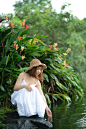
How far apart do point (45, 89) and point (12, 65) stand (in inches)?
66.1

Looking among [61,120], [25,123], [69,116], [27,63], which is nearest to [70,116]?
[69,116]

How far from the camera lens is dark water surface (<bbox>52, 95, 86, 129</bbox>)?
4.75m

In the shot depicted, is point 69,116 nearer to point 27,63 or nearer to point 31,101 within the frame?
point 31,101

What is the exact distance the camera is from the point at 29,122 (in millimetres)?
4293

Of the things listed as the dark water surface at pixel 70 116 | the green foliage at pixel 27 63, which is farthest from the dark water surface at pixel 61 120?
the green foliage at pixel 27 63

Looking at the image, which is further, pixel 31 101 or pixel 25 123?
pixel 31 101

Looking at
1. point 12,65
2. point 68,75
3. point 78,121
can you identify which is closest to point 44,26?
point 68,75

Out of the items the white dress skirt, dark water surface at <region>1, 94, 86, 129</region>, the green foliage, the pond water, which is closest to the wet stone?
dark water surface at <region>1, 94, 86, 129</region>

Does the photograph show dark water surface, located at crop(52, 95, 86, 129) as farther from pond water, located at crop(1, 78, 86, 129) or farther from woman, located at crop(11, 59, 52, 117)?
woman, located at crop(11, 59, 52, 117)

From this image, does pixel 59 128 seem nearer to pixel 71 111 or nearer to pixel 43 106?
pixel 43 106

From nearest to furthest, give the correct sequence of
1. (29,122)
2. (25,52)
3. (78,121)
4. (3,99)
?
(29,122) < (78,121) < (3,99) < (25,52)

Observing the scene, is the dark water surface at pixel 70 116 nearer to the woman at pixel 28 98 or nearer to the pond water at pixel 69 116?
the pond water at pixel 69 116

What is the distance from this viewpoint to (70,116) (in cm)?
559

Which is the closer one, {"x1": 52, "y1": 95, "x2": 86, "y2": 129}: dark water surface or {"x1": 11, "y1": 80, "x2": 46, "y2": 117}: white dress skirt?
{"x1": 11, "y1": 80, "x2": 46, "y2": 117}: white dress skirt
